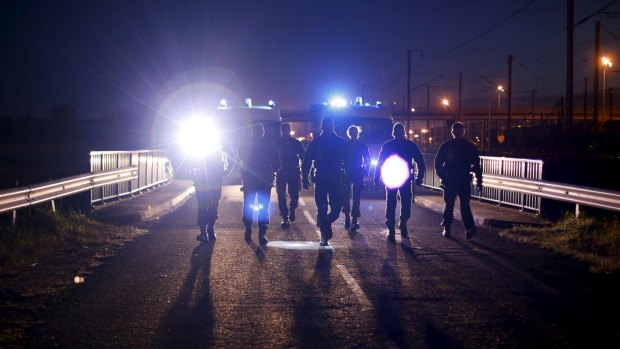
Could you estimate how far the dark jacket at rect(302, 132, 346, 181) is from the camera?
40.2 ft

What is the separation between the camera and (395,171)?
42.3ft

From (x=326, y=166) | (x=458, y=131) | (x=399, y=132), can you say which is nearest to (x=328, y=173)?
(x=326, y=166)

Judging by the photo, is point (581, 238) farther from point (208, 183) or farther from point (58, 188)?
point (58, 188)

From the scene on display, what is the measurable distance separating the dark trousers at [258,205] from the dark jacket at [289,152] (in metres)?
2.09

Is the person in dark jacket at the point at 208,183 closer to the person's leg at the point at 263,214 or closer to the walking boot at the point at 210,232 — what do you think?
the walking boot at the point at 210,232

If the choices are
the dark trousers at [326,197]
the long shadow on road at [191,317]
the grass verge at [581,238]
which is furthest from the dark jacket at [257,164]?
the grass verge at [581,238]

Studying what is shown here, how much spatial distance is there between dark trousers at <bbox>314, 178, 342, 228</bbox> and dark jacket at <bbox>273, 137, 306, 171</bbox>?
90.3 inches

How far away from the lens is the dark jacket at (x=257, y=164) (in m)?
12.5

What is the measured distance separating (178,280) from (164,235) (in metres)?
4.87

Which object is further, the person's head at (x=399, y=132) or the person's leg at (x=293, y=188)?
the person's leg at (x=293, y=188)

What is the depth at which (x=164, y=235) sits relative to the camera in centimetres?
1377

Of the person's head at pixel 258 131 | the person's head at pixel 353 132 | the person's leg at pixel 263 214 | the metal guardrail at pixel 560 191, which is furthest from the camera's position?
the person's head at pixel 353 132

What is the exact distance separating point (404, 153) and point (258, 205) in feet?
9.23

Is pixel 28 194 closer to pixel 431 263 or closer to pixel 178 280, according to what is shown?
pixel 178 280
